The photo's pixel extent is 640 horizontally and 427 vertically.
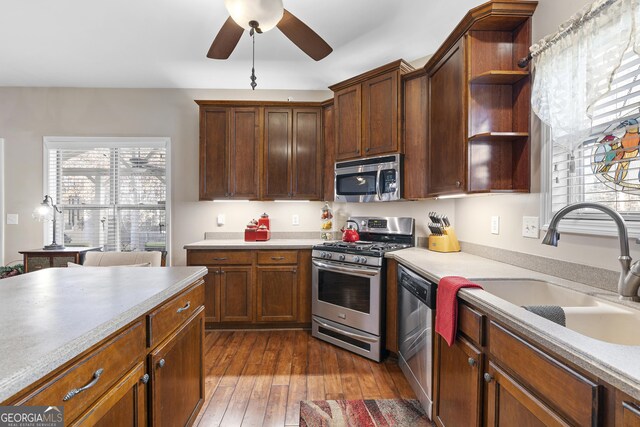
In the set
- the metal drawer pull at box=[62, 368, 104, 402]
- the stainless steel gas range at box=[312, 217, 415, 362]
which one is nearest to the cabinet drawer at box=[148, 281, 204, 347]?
the metal drawer pull at box=[62, 368, 104, 402]

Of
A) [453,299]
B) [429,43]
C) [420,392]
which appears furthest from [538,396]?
[429,43]

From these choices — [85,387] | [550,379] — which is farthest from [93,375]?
[550,379]

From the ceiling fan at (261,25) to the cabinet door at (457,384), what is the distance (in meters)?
1.85

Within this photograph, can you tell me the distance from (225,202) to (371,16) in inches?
97.0

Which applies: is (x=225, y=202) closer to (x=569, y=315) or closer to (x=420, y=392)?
(x=420, y=392)

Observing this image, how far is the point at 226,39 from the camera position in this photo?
1.96 m

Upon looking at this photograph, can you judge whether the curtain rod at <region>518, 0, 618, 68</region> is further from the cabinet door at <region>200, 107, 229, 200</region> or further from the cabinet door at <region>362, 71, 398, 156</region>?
the cabinet door at <region>200, 107, 229, 200</region>

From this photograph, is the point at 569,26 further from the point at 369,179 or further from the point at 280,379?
the point at 280,379

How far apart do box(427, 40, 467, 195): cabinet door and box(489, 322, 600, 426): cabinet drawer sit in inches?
45.3

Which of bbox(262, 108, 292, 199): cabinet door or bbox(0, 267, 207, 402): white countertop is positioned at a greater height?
bbox(262, 108, 292, 199): cabinet door

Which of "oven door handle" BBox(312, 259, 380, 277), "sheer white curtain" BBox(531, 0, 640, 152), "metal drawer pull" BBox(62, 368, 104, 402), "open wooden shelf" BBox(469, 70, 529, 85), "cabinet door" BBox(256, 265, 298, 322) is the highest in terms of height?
"open wooden shelf" BBox(469, 70, 529, 85)

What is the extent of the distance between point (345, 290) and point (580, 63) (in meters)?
2.14

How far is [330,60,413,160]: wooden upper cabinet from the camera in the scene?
108 inches

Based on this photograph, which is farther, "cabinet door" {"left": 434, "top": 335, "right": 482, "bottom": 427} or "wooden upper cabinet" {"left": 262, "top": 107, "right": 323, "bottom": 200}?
"wooden upper cabinet" {"left": 262, "top": 107, "right": 323, "bottom": 200}
